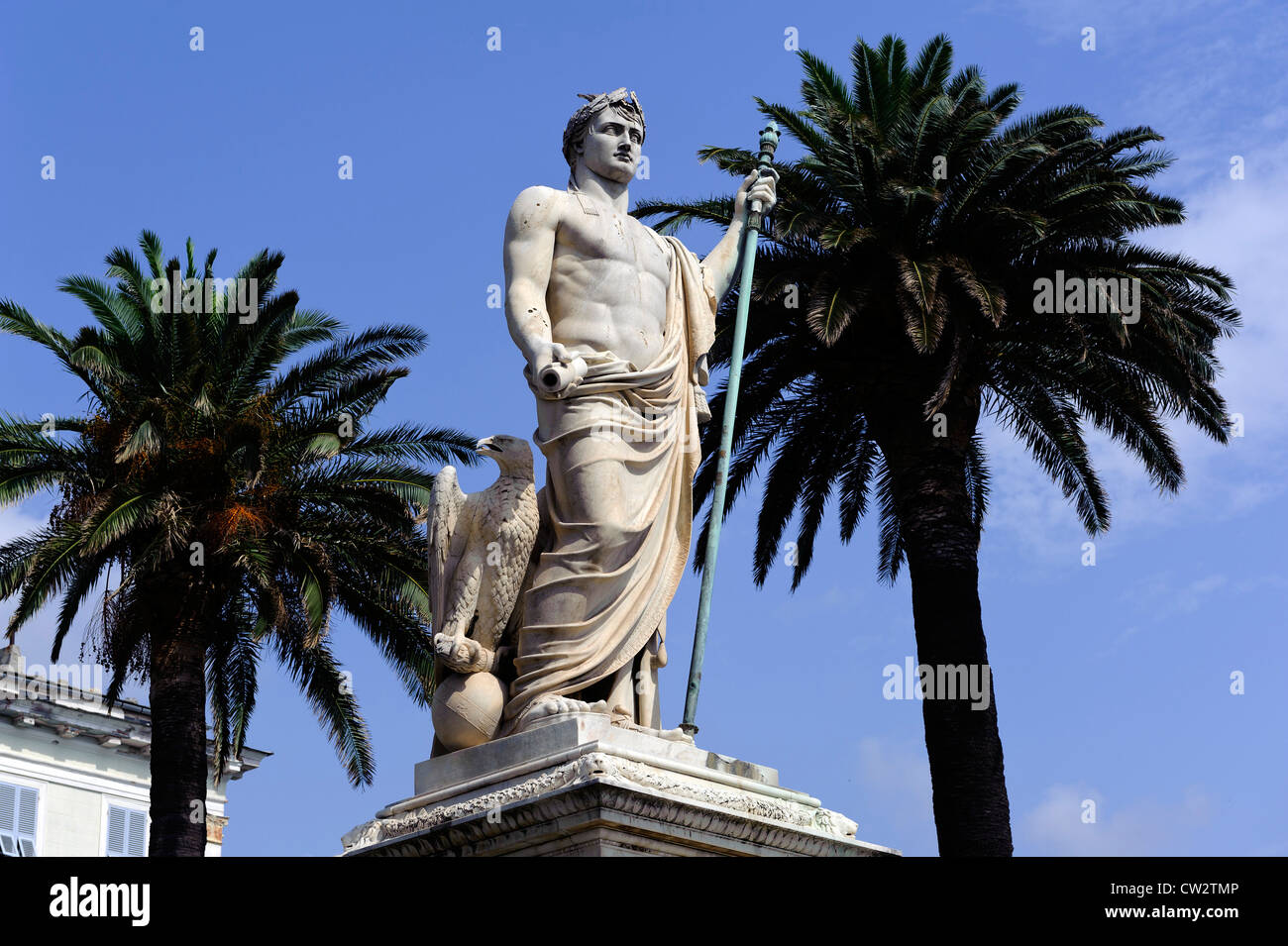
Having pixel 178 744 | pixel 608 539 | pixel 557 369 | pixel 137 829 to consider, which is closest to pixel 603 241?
pixel 557 369

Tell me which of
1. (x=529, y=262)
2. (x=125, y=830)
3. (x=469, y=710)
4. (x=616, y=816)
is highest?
(x=125, y=830)

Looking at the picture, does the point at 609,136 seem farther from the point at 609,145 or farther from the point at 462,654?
the point at 462,654

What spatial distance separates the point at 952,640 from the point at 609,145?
1236 cm

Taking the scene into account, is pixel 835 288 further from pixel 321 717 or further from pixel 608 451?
pixel 608 451

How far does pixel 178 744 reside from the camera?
75.3ft

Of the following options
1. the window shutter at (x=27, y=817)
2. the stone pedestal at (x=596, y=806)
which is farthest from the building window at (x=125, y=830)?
the stone pedestal at (x=596, y=806)

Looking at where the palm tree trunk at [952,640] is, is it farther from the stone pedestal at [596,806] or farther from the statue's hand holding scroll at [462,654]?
the statue's hand holding scroll at [462,654]

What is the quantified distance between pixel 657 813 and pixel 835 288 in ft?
46.8

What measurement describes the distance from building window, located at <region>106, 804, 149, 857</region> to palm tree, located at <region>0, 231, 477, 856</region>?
49.3 ft

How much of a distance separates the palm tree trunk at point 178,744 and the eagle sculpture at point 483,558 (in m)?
14.6

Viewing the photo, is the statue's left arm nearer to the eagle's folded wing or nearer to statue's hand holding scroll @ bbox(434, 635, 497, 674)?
the eagle's folded wing

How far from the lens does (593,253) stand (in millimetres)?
9273

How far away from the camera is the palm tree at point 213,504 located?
22750mm

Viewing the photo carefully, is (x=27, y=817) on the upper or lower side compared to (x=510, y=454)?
upper
